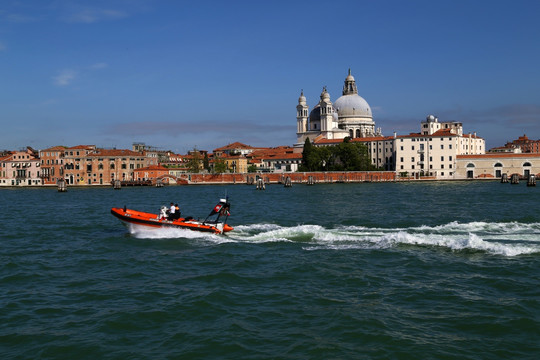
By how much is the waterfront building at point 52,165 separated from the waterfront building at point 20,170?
4.99ft

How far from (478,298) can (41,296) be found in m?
9.90

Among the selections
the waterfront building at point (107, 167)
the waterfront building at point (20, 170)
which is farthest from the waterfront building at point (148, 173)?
the waterfront building at point (20, 170)

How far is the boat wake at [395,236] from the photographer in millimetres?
16531

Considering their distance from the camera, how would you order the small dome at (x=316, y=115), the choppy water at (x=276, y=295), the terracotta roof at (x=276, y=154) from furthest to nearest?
the small dome at (x=316, y=115) → the terracotta roof at (x=276, y=154) → the choppy water at (x=276, y=295)

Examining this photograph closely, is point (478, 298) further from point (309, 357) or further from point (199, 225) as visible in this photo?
point (199, 225)

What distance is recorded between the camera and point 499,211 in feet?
96.6

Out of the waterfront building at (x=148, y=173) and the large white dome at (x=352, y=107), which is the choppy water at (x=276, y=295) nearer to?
the waterfront building at (x=148, y=173)

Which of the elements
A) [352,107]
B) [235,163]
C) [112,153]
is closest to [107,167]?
[112,153]

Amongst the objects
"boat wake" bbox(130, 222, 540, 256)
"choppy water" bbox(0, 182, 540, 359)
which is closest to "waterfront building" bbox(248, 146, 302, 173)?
"boat wake" bbox(130, 222, 540, 256)

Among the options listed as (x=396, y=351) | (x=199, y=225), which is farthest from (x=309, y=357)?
(x=199, y=225)

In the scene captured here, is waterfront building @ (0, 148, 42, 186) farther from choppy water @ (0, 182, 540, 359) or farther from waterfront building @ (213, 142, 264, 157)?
choppy water @ (0, 182, 540, 359)

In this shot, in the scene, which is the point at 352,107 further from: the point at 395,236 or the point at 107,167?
the point at 395,236

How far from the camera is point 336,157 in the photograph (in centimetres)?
8950

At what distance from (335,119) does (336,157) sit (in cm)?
2517
